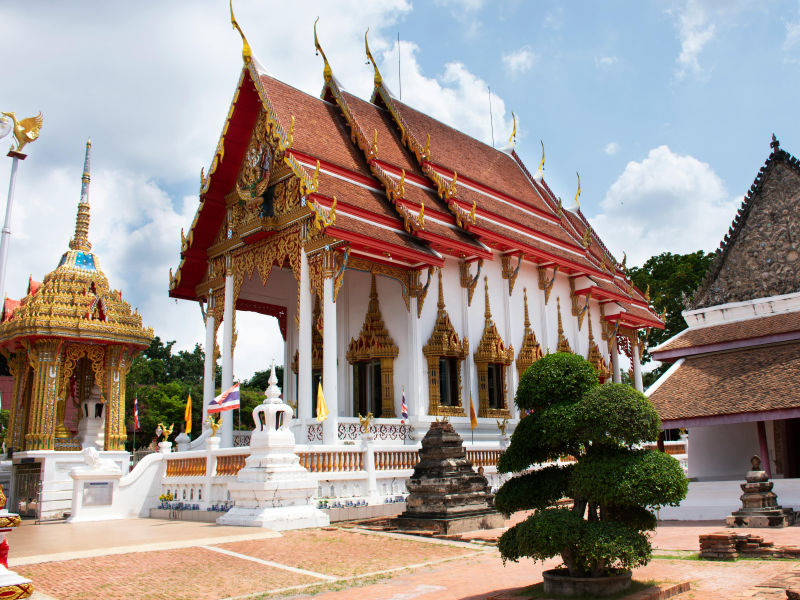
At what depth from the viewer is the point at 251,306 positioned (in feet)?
60.2

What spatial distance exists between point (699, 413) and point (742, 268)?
4.17m

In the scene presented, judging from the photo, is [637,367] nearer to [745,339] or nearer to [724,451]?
[724,451]

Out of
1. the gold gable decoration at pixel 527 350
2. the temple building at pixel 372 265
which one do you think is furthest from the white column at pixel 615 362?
the gold gable decoration at pixel 527 350

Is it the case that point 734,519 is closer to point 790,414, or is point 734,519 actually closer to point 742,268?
point 790,414

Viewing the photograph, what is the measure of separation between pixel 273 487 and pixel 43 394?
7.50 m

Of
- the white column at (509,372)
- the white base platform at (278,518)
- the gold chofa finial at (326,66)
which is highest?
the gold chofa finial at (326,66)

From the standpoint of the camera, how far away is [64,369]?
1532 cm

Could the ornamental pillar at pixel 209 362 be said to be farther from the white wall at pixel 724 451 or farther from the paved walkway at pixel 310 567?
the white wall at pixel 724 451

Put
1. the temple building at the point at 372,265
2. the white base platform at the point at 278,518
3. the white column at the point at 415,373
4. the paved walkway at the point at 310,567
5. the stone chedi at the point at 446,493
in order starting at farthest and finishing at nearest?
the white column at the point at 415,373 < the temple building at the point at 372,265 < the stone chedi at the point at 446,493 < the white base platform at the point at 278,518 < the paved walkway at the point at 310,567

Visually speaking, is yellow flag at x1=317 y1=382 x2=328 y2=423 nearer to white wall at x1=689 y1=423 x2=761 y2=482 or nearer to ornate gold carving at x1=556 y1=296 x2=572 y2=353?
white wall at x1=689 y1=423 x2=761 y2=482

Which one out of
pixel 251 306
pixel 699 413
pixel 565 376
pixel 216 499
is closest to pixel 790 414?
pixel 699 413

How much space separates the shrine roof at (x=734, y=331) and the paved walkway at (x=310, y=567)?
13.8 feet

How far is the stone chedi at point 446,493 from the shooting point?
9.36 m

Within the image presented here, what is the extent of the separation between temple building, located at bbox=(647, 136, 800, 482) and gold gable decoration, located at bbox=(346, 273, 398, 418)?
504cm
